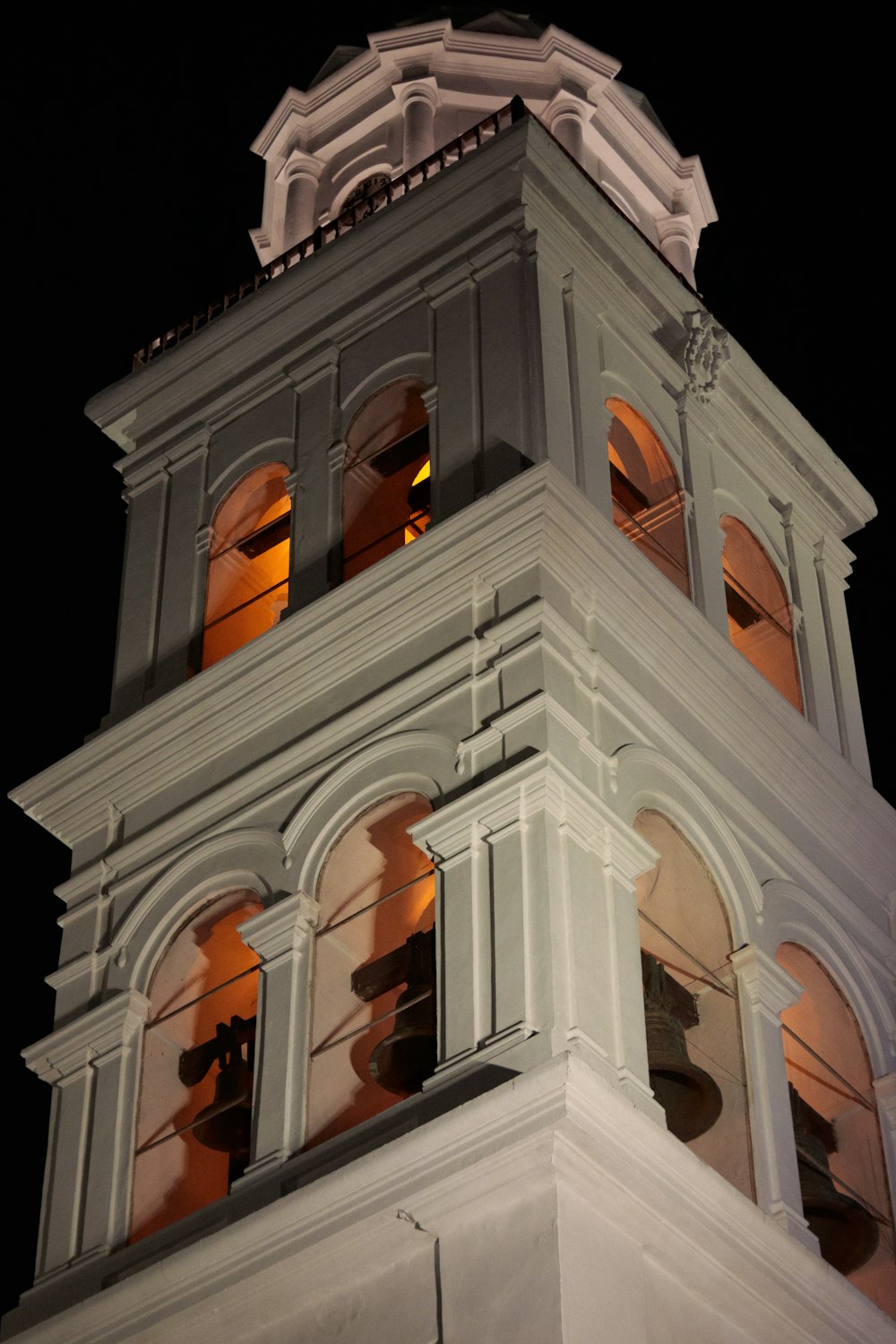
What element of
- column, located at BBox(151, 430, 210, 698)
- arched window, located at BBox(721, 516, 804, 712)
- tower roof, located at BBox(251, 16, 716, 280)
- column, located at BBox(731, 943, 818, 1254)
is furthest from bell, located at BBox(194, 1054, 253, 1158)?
tower roof, located at BBox(251, 16, 716, 280)

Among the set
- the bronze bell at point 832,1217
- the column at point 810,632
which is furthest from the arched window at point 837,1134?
the column at point 810,632

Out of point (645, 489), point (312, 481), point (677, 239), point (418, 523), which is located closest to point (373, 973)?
point (418, 523)

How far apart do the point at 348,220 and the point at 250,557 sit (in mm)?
3453

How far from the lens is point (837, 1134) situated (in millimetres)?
27453

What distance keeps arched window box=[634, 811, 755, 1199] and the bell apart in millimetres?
3078

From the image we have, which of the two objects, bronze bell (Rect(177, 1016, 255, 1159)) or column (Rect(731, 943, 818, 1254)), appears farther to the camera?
bronze bell (Rect(177, 1016, 255, 1159))

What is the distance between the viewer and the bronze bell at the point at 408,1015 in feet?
80.0

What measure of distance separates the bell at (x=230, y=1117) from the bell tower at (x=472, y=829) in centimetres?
4

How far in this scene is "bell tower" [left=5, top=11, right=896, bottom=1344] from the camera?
2309cm

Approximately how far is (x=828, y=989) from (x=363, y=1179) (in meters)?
6.25

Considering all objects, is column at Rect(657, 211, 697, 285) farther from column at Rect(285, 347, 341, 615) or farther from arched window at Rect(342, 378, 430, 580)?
arched window at Rect(342, 378, 430, 580)

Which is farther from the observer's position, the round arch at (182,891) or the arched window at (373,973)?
the round arch at (182,891)

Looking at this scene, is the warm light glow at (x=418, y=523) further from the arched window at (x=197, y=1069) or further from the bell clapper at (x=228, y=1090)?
the bell clapper at (x=228, y=1090)

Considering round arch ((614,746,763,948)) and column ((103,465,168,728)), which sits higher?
column ((103,465,168,728))
